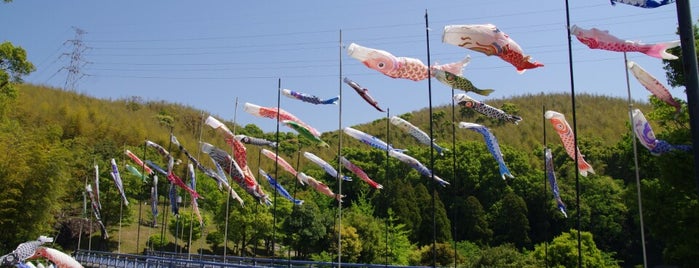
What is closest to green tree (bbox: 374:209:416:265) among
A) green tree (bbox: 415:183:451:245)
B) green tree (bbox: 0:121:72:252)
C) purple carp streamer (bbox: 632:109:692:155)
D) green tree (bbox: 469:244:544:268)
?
green tree (bbox: 415:183:451:245)

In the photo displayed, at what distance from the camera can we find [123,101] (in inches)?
4109

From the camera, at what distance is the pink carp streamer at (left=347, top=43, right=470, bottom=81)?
17.5 m

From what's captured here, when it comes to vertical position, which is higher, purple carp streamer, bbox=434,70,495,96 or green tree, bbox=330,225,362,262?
purple carp streamer, bbox=434,70,495,96

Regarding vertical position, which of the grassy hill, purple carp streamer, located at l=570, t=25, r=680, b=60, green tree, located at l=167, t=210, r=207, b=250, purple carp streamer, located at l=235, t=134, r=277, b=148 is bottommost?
green tree, located at l=167, t=210, r=207, b=250

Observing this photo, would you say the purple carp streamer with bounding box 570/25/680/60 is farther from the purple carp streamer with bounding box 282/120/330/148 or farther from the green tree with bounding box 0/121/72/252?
the green tree with bounding box 0/121/72/252

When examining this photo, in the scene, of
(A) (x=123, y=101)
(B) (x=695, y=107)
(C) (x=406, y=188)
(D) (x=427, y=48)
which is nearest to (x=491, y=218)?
(C) (x=406, y=188)

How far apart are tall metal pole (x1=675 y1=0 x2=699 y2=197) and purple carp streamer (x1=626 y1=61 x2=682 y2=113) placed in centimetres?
1165

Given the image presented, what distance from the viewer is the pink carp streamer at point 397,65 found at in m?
17.5

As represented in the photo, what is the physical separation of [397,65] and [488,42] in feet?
10.4

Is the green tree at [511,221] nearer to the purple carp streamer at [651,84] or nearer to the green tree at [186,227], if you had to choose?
the green tree at [186,227]

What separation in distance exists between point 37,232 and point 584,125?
79.9 m

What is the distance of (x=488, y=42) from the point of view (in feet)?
50.1

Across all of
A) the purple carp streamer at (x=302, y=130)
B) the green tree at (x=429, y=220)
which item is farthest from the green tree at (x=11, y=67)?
the green tree at (x=429, y=220)

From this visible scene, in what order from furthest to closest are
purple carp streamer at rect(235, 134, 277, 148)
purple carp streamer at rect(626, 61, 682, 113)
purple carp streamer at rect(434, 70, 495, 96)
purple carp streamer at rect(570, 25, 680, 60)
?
purple carp streamer at rect(235, 134, 277, 148) → purple carp streamer at rect(434, 70, 495, 96) → purple carp streamer at rect(626, 61, 682, 113) → purple carp streamer at rect(570, 25, 680, 60)
